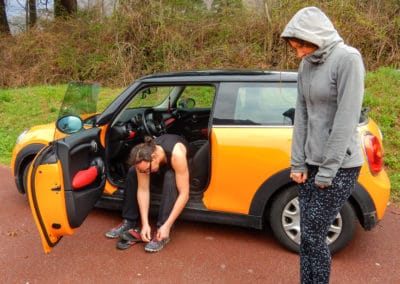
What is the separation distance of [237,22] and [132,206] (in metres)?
7.58

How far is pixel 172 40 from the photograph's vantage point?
1002 centimetres

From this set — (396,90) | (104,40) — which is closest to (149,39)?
(104,40)

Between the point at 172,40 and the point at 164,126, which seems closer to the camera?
the point at 164,126

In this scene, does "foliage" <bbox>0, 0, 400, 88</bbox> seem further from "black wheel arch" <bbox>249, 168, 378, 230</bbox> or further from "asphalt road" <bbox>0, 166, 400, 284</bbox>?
"black wheel arch" <bbox>249, 168, 378, 230</bbox>

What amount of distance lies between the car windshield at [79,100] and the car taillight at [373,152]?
7.81ft

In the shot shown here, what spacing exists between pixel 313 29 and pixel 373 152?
1.46m

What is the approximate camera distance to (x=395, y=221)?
3.84 metres

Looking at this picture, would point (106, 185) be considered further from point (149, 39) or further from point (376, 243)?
point (149, 39)

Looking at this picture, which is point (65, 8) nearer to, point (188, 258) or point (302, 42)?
point (188, 258)

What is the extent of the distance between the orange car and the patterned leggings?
839 millimetres

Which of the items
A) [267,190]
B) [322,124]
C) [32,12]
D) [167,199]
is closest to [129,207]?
[167,199]

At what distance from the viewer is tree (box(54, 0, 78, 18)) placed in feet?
40.8

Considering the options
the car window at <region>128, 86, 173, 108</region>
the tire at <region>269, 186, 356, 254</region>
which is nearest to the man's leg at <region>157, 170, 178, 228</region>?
the tire at <region>269, 186, 356, 254</region>

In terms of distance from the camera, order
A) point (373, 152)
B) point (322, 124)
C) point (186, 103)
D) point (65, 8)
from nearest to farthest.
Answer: point (322, 124), point (373, 152), point (186, 103), point (65, 8)
